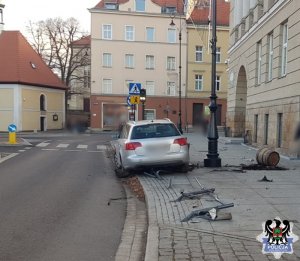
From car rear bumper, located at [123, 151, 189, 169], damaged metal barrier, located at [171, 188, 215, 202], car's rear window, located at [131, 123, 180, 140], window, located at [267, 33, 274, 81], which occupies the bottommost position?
damaged metal barrier, located at [171, 188, 215, 202]

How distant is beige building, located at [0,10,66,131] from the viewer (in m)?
47.2

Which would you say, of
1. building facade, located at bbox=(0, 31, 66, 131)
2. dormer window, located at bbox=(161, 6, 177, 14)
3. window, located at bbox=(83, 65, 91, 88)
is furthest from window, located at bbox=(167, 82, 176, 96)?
window, located at bbox=(83, 65, 91, 88)

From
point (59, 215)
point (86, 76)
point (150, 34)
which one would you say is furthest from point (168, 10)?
point (59, 215)

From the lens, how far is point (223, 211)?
6.83 m

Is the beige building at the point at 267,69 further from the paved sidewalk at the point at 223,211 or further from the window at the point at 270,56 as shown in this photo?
the paved sidewalk at the point at 223,211

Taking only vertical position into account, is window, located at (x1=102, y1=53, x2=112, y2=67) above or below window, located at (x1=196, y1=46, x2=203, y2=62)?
below

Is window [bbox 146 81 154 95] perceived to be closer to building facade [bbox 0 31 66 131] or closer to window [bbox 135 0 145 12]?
window [bbox 135 0 145 12]

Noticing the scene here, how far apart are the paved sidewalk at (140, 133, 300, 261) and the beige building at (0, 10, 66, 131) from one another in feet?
130

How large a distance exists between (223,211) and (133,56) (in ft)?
156

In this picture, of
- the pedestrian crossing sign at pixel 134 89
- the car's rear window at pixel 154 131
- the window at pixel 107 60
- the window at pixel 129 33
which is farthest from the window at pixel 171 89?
the car's rear window at pixel 154 131

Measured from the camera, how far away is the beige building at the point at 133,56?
51906 mm

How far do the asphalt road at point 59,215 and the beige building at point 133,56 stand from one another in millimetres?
39587

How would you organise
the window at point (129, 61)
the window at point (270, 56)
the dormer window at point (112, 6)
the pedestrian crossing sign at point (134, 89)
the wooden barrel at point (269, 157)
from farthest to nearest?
the window at point (129, 61), the dormer window at point (112, 6), the window at point (270, 56), the pedestrian crossing sign at point (134, 89), the wooden barrel at point (269, 157)

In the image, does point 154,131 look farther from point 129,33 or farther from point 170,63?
point 170,63
